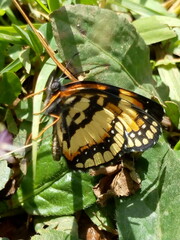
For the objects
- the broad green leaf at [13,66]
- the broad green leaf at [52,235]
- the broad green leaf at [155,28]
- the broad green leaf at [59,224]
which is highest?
the broad green leaf at [13,66]

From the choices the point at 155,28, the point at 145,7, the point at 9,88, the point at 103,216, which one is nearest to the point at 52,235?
the point at 103,216

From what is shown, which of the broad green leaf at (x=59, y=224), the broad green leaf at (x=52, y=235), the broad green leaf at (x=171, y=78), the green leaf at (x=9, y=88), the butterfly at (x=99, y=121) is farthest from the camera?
the broad green leaf at (x=171, y=78)

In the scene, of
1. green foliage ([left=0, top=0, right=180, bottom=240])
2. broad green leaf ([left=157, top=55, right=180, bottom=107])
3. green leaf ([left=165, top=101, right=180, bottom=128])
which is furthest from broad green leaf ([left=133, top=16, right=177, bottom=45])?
green leaf ([left=165, top=101, right=180, bottom=128])

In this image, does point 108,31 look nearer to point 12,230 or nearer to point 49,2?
point 49,2

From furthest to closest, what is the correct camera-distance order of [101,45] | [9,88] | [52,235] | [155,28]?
[155,28], [9,88], [101,45], [52,235]

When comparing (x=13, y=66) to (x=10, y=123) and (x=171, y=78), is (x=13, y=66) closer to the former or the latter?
(x=10, y=123)

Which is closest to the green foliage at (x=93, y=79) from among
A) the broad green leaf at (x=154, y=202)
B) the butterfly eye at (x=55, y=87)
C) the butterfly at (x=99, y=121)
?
the broad green leaf at (x=154, y=202)

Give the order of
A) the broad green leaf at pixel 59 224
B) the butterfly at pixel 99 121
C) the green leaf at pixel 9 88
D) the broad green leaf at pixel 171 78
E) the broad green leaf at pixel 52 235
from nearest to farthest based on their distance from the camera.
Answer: the butterfly at pixel 99 121, the broad green leaf at pixel 52 235, the broad green leaf at pixel 59 224, the green leaf at pixel 9 88, the broad green leaf at pixel 171 78

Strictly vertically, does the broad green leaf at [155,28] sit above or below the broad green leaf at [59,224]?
above

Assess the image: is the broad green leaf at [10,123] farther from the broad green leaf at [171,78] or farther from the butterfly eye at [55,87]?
the broad green leaf at [171,78]
